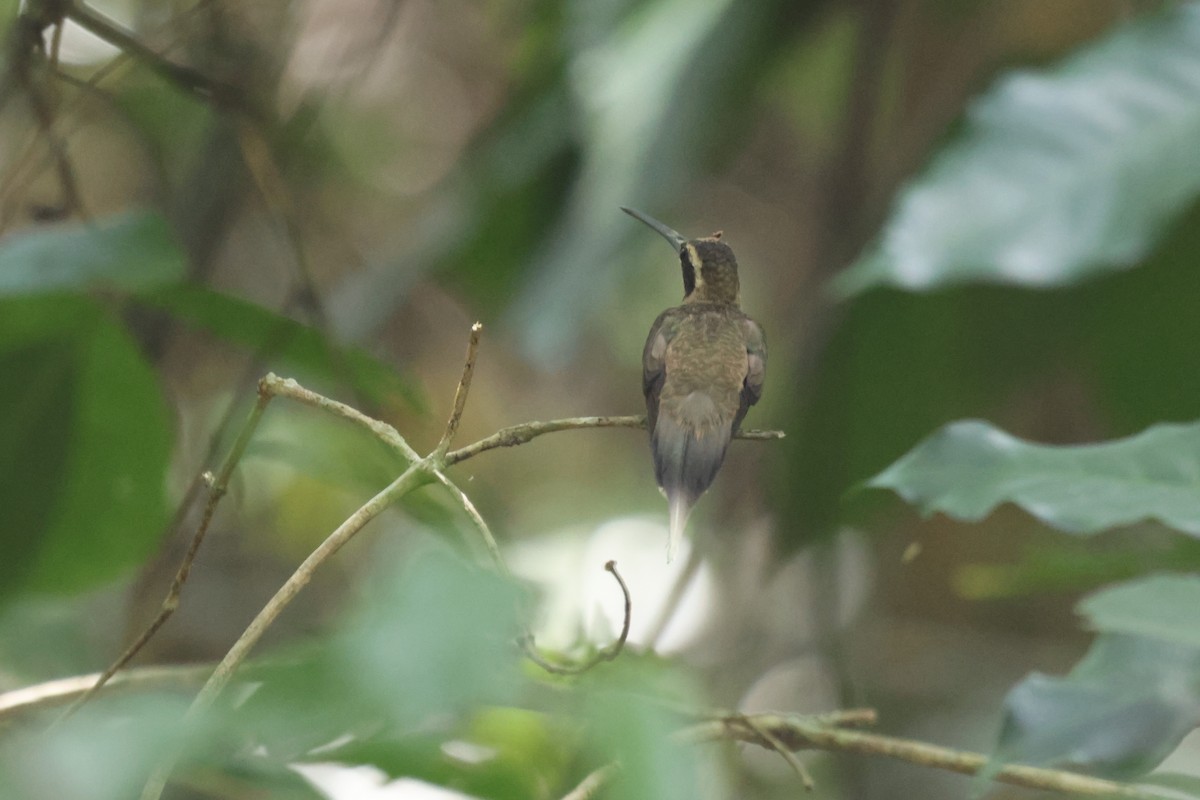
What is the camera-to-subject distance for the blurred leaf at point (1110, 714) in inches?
41.0

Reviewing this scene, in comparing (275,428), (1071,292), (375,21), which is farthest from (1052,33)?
(275,428)

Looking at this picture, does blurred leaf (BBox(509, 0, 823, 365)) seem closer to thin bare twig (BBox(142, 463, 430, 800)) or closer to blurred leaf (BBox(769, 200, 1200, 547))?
blurred leaf (BBox(769, 200, 1200, 547))

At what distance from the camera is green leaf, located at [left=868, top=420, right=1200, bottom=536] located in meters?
0.99

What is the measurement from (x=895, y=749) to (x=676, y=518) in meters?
0.49

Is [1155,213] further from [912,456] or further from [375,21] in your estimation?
[375,21]

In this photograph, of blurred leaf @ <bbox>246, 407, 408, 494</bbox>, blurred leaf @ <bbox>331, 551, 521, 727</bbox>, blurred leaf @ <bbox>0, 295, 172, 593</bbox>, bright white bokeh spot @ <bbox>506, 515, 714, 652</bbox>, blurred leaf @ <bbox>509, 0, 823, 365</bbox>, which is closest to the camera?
blurred leaf @ <bbox>331, 551, 521, 727</bbox>

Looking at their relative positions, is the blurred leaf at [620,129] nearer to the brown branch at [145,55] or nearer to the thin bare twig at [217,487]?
the brown branch at [145,55]

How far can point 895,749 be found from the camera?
1.10 meters

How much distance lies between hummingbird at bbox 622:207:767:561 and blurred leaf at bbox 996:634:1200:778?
1.16 ft

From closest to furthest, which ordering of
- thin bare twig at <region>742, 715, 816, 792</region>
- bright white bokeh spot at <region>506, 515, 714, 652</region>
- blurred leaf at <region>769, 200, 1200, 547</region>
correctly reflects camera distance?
thin bare twig at <region>742, 715, 816, 792</region> < bright white bokeh spot at <region>506, 515, 714, 652</region> < blurred leaf at <region>769, 200, 1200, 547</region>

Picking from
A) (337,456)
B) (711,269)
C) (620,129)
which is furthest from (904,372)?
(711,269)

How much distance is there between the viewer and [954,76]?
2986mm

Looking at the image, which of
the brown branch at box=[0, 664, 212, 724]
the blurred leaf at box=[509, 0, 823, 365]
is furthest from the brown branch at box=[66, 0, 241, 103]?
→ the brown branch at box=[0, 664, 212, 724]

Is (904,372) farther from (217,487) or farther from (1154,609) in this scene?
(217,487)
